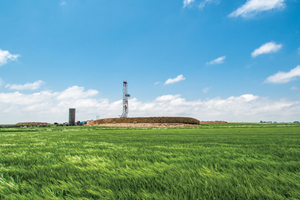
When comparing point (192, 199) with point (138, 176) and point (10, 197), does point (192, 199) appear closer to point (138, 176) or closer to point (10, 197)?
point (138, 176)

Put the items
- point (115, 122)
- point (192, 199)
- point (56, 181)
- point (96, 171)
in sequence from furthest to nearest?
point (115, 122)
point (96, 171)
point (56, 181)
point (192, 199)

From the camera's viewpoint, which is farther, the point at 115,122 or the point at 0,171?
the point at 115,122

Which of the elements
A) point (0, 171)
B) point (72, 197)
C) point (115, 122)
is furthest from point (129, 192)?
point (115, 122)

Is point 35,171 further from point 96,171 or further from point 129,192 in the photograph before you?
point 129,192

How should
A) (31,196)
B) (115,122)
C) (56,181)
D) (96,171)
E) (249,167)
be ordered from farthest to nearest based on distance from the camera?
(115,122) → (249,167) → (96,171) → (56,181) → (31,196)

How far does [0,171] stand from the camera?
6.95 ft

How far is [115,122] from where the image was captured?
39.7m

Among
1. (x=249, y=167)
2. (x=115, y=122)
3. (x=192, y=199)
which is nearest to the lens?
(x=192, y=199)

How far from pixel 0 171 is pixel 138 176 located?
1.99 meters

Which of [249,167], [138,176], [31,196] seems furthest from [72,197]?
[249,167]

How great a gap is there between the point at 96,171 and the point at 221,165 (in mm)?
1814

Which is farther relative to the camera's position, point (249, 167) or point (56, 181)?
point (249, 167)

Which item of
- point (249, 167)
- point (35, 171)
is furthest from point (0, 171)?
point (249, 167)

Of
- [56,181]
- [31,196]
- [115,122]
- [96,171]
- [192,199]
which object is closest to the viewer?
[192,199]
